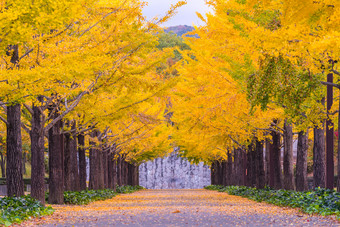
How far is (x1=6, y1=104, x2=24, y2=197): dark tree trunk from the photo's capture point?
1551 cm

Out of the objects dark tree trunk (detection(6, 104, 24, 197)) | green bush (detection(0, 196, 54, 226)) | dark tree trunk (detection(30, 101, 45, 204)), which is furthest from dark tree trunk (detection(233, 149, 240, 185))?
green bush (detection(0, 196, 54, 226))

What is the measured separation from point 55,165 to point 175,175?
63.5 meters

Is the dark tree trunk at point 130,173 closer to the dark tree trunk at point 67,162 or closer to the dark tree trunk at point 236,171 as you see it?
Answer: the dark tree trunk at point 236,171

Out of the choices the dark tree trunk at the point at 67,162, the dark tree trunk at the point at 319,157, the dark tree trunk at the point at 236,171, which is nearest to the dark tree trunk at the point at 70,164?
the dark tree trunk at the point at 67,162

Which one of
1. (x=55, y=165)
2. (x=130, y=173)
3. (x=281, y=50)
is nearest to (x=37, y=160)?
(x=55, y=165)

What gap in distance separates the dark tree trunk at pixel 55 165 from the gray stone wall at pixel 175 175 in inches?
2420

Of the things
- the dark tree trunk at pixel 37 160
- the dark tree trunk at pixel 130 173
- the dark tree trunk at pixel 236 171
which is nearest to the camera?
the dark tree trunk at pixel 37 160

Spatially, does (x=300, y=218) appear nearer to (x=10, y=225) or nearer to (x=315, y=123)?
(x=315, y=123)

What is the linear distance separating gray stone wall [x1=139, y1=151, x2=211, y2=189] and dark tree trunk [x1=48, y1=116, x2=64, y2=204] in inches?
2420

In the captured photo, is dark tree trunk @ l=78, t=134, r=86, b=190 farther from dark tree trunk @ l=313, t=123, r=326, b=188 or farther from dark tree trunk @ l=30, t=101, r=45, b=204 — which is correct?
dark tree trunk @ l=313, t=123, r=326, b=188

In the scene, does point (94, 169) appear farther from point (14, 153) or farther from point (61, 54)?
point (61, 54)

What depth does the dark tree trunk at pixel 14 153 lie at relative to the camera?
15.5 metres

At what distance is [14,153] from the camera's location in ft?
50.9

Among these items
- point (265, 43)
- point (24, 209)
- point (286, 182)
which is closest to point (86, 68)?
point (24, 209)
